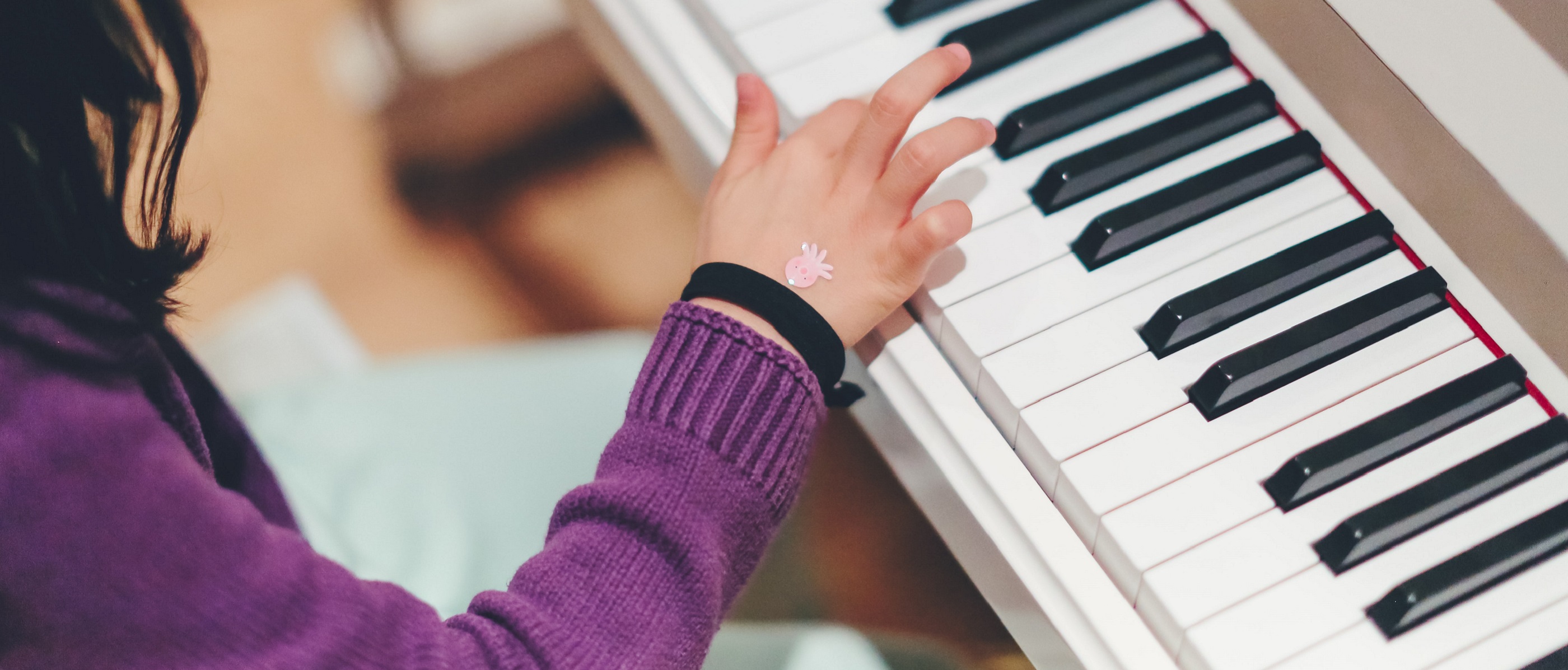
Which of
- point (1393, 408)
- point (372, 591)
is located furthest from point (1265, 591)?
point (372, 591)

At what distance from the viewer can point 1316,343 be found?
674 millimetres

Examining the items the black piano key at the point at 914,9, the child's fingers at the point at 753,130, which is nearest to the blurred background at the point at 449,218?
the child's fingers at the point at 753,130

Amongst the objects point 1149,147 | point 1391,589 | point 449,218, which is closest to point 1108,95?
point 1149,147

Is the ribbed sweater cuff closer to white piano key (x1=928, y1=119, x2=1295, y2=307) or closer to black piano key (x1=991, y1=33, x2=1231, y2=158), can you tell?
white piano key (x1=928, y1=119, x2=1295, y2=307)

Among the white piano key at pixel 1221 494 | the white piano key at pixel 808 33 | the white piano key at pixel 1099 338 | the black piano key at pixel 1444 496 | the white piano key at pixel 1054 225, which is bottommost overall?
the black piano key at pixel 1444 496

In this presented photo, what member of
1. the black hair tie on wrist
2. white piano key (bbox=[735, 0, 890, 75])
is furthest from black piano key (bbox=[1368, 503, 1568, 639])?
white piano key (bbox=[735, 0, 890, 75])

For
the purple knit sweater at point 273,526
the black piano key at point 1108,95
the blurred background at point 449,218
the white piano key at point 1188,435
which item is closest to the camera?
the purple knit sweater at point 273,526

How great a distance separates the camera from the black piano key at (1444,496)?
61cm

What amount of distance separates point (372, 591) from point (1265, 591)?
50cm

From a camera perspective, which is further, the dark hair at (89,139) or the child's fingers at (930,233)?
the child's fingers at (930,233)

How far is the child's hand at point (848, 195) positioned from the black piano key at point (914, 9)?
8 centimetres

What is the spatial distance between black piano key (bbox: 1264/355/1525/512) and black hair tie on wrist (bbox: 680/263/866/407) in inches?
10.9

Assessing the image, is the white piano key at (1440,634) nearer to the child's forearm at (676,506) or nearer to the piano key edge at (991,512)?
the piano key edge at (991,512)

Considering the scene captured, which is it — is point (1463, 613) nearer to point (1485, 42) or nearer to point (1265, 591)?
point (1265, 591)
